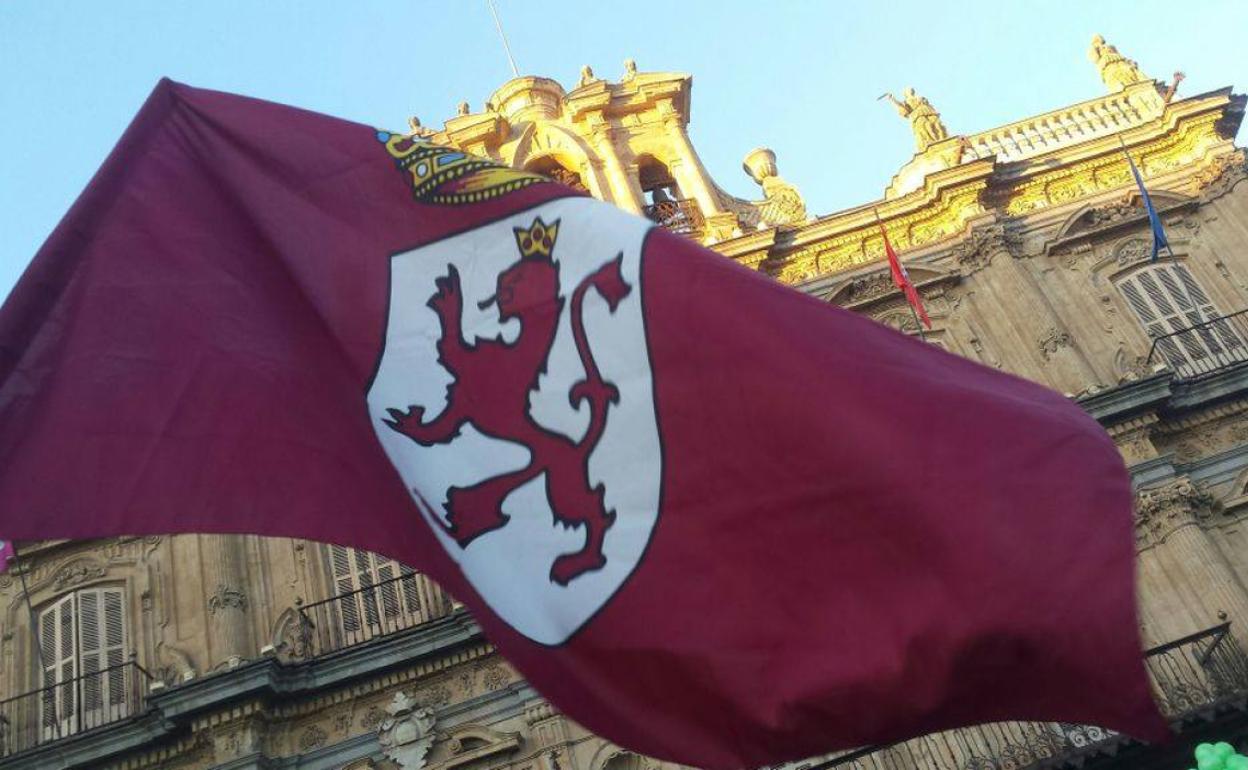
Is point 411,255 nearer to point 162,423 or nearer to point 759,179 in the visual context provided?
point 162,423

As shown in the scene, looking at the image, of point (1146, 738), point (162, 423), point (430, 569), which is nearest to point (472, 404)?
point (430, 569)

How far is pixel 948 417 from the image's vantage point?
4395mm

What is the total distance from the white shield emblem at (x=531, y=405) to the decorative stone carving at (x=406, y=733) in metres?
9.26

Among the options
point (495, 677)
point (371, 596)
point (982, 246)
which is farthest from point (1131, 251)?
point (371, 596)

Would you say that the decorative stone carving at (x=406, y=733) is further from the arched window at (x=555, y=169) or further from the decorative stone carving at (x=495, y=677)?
the arched window at (x=555, y=169)

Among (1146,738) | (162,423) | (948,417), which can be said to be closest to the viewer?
(1146,738)

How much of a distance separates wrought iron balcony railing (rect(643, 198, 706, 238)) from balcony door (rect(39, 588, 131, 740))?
10215mm

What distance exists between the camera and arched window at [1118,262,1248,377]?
1656 centimetres

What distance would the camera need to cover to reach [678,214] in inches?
793

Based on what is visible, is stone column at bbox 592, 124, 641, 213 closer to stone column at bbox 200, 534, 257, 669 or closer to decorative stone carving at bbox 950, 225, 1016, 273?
decorative stone carving at bbox 950, 225, 1016, 273

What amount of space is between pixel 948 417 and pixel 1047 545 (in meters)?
Result: 0.63

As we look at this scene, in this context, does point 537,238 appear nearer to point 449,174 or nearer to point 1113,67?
point 449,174

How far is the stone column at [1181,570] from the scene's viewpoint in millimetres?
13781

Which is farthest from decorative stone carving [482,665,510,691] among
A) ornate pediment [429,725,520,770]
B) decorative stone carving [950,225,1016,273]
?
decorative stone carving [950,225,1016,273]
